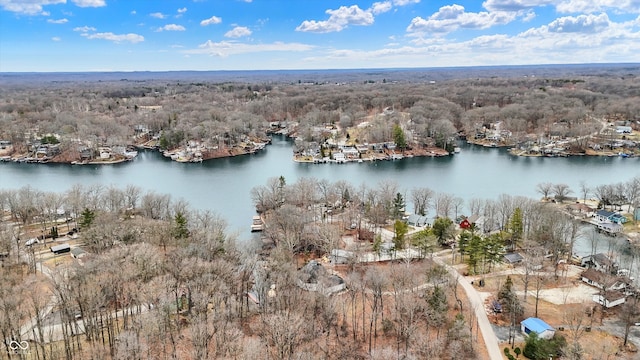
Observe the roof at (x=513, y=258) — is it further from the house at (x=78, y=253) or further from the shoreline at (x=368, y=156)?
the shoreline at (x=368, y=156)

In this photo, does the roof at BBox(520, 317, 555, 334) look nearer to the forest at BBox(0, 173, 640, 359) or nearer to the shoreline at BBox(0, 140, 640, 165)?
the forest at BBox(0, 173, 640, 359)

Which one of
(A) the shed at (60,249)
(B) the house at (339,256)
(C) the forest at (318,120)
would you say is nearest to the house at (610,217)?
(B) the house at (339,256)

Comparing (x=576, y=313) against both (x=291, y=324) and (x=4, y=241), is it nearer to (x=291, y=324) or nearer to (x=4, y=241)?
(x=291, y=324)

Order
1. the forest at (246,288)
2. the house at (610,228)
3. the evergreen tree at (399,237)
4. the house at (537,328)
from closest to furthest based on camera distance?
1. the forest at (246,288)
2. the house at (537,328)
3. the evergreen tree at (399,237)
4. the house at (610,228)

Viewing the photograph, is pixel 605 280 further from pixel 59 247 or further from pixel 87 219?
pixel 59 247

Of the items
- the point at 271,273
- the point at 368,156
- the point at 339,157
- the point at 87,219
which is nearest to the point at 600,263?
the point at 271,273

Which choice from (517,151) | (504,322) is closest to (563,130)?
(517,151)

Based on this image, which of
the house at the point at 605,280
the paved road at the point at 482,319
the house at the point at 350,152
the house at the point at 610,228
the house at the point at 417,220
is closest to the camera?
the paved road at the point at 482,319
